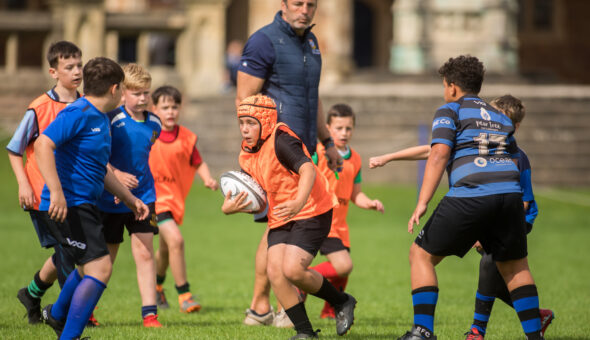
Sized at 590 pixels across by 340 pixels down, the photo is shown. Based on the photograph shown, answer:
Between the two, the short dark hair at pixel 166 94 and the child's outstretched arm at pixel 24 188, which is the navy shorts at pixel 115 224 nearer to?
the child's outstretched arm at pixel 24 188

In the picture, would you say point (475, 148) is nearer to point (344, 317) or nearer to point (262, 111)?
point (262, 111)

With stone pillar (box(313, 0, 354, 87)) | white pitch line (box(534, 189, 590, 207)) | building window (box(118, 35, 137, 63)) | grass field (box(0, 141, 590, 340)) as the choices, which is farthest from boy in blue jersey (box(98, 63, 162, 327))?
stone pillar (box(313, 0, 354, 87))

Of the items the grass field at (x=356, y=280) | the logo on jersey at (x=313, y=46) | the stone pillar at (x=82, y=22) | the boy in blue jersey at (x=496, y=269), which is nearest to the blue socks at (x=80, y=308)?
the grass field at (x=356, y=280)

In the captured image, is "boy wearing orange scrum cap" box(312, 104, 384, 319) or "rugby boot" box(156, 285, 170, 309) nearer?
"boy wearing orange scrum cap" box(312, 104, 384, 319)

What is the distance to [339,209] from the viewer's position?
8.12 metres

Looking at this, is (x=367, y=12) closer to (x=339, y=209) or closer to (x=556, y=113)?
(x=556, y=113)

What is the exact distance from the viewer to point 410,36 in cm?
2689

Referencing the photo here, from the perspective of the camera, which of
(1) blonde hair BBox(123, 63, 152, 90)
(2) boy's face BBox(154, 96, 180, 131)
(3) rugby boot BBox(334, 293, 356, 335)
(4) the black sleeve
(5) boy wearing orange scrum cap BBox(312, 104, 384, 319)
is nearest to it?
(4) the black sleeve

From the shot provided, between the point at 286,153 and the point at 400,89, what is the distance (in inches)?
694

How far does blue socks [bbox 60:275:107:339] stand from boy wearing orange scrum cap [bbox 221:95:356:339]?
106cm

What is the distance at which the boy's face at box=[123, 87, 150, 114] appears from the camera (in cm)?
750

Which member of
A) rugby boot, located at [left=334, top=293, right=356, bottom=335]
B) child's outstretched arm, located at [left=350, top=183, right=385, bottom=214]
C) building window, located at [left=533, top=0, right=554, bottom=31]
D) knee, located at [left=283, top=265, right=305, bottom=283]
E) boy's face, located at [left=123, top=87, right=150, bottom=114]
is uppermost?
building window, located at [left=533, top=0, right=554, bottom=31]

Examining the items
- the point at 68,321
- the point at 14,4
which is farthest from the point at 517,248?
the point at 14,4

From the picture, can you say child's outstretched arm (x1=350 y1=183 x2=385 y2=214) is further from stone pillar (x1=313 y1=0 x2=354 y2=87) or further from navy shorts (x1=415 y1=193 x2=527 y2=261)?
stone pillar (x1=313 y1=0 x2=354 y2=87)
